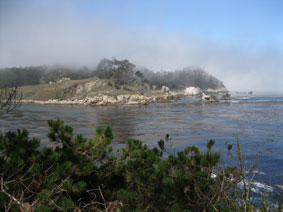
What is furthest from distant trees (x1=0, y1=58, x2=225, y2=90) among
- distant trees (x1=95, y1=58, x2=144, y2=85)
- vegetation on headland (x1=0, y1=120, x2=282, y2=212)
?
vegetation on headland (x1=0, y1=120, x2=282, y2=212)

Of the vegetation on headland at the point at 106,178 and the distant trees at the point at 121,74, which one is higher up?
the distant trees at the point at 121,74

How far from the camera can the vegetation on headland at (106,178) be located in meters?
4.04

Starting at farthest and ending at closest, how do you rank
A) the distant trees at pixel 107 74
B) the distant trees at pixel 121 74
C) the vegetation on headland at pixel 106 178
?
the distant trees at pixel 107 74
the distant trees at pixel 121 74
the vegetation on headland at pixel 106 178

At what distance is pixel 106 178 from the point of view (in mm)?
5832

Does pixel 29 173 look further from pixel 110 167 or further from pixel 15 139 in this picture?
pixel 110 167

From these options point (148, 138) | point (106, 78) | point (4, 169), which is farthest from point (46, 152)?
point (106, 78)

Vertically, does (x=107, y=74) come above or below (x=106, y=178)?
above

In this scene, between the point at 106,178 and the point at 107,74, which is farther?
the point at 107,74

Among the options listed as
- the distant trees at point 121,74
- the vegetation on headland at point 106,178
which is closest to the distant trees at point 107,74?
the distant trees at point 121,74

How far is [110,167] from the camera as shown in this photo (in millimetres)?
5898

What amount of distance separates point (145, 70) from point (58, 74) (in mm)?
60326

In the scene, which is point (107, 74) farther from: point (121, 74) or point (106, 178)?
point (106, 178)

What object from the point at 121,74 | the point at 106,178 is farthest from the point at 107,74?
the point at 106,178

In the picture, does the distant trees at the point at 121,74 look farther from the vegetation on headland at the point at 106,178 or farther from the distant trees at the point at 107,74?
the vegetation on headland at the point at 106,178
